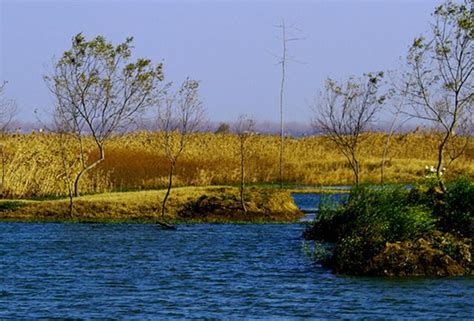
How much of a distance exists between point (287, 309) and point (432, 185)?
31.7 feet

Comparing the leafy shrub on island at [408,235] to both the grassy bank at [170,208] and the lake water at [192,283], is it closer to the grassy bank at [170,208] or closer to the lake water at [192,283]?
the lake water at [192,283]

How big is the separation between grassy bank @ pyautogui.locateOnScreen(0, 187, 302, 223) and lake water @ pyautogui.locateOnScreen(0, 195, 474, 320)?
3.94 m

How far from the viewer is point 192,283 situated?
23.5 m

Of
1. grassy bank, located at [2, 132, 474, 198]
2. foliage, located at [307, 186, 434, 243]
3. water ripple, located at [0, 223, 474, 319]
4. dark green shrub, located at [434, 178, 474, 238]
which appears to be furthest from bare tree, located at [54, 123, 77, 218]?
dark green shrub, located at [434, 178, 474, 238]

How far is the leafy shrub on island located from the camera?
2330 centimetres

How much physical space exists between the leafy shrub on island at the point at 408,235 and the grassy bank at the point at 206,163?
20183 millimetres

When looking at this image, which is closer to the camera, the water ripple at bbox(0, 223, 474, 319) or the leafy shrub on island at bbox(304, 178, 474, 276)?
the water ripple at bbox(0, 223, 474, 319)

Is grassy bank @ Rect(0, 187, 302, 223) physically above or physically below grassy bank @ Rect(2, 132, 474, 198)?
below

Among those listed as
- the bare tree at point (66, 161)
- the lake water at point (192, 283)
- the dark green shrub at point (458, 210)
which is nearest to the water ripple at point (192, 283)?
the lake water at point (192, 283)

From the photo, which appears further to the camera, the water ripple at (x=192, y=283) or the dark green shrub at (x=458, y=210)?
the dark green shrub at (x=458, y=210)

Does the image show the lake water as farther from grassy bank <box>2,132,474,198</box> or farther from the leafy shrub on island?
grassy bank <box>2,132,474,198</box>

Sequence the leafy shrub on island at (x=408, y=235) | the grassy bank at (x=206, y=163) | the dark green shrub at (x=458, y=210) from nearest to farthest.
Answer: the leafy shrub on island at (x=408, y=235), the dark green shrub at (x=458, y=210), the grassy bank at (x=206, y=163)

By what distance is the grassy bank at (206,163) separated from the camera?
4419cm

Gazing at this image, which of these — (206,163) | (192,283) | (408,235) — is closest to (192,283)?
(192,283)
